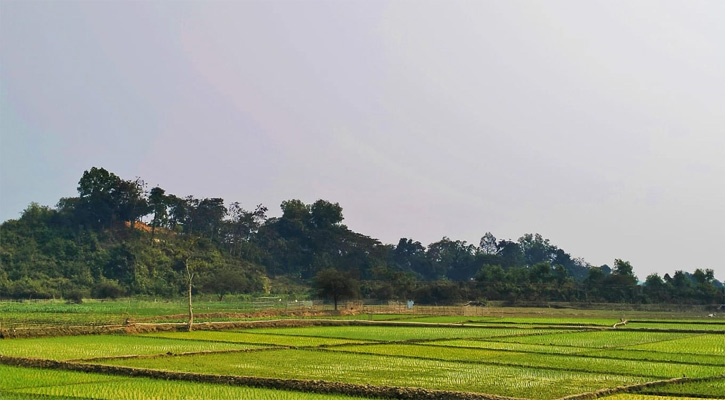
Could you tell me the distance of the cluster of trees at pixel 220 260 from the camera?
7781cm

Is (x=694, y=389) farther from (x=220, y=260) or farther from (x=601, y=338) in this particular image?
(x=220, y=260)

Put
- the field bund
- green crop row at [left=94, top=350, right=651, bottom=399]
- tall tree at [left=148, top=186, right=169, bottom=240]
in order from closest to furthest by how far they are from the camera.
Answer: the field bund
green crop row at [left=94, top=350, right=651, bottom=399]
tall tree at [left=148, top=186, right=169, bottom=240]

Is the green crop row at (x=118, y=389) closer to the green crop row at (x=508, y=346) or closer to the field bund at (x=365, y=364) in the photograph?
the field bund at (x=365, y=364)

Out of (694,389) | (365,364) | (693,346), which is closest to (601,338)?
(693,346)

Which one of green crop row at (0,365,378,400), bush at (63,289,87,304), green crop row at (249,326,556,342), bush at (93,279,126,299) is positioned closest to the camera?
green crop row at (0,365,378,400)

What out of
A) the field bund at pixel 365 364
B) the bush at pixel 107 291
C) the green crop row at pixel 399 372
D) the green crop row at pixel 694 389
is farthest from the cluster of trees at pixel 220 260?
the green crop row at pixel 694 389

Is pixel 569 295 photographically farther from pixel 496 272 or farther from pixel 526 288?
pixel 496 272

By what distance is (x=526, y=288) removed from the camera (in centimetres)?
7975

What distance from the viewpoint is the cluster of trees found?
77.8 meters

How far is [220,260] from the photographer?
319 feet

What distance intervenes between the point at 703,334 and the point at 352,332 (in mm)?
17542

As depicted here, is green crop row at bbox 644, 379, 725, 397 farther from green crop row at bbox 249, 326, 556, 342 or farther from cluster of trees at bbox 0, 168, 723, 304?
cluster of trees at bbox 0, 168, 723, 304

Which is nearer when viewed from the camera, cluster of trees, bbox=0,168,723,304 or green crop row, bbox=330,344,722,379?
green crop row, bbox=330,344,722,379

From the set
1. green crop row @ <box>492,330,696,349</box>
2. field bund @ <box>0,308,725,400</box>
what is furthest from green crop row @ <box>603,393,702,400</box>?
green crop row @ <box>492,330,696,349</box>
